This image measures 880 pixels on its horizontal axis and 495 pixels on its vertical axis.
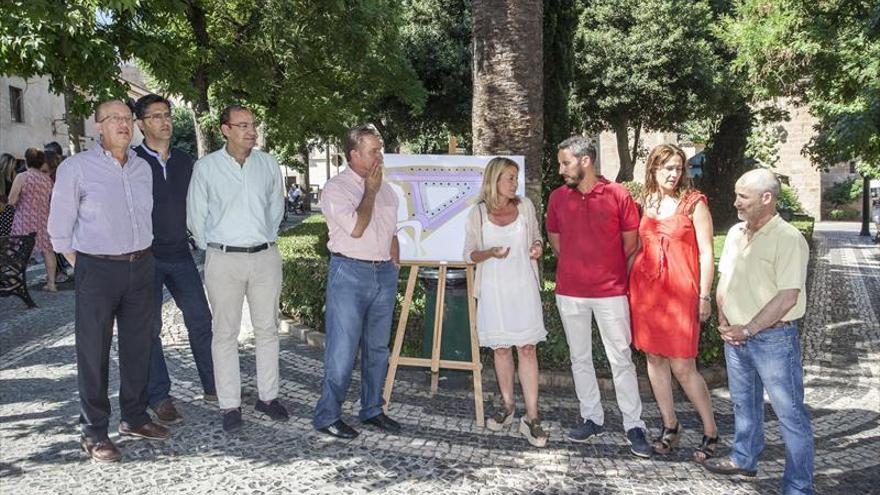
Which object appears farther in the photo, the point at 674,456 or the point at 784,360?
the point at 674,456

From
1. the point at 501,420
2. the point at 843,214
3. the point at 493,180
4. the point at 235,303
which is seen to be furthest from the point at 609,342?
the point at 843,214

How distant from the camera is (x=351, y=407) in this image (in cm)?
552

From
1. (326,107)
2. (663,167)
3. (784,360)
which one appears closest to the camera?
(784,360)

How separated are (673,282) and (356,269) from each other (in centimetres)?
200

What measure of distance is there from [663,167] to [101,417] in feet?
12.3

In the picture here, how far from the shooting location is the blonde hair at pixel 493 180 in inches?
183

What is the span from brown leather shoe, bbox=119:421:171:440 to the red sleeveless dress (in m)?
3.20

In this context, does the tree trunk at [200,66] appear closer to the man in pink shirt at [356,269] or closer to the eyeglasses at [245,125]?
the eyeglasses at [245,125]

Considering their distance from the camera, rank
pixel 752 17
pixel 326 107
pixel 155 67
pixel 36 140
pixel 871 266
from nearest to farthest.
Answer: pixel 155 67, pixel 752 17, pixel 871 266, pixel 326 107, pixel 36 140

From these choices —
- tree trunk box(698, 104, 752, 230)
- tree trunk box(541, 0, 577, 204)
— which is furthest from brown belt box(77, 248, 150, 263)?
tree trunk box(698, 104, 752, 230)

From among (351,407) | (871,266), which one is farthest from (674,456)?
(871,266)

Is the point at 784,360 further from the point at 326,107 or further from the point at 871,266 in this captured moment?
the point at 326,107

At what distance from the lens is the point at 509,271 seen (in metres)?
4.75

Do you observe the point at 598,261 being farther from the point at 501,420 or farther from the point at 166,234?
the point at 166,234
